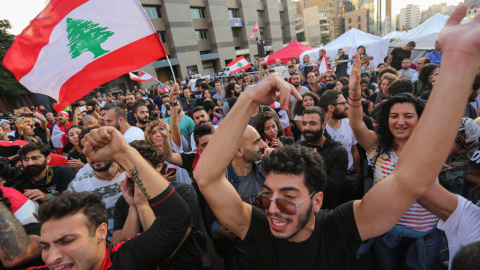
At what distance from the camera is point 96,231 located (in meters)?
1.66

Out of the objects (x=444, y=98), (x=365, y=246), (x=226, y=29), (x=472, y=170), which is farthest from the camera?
(x=226, y=29)

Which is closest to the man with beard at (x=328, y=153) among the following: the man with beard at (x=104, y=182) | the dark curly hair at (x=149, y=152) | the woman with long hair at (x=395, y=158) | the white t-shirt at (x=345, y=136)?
the woman with long hair at (x=395, y=158)

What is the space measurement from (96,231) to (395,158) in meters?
2.48

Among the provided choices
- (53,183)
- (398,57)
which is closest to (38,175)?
(53,183)

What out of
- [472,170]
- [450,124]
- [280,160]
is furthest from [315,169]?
[472,170]

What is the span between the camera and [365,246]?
219 centimetres

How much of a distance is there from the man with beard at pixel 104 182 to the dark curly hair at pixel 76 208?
34.6 inches

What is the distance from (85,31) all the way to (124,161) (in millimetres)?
2467

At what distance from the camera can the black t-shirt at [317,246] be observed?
1384mm

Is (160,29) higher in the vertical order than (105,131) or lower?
higher

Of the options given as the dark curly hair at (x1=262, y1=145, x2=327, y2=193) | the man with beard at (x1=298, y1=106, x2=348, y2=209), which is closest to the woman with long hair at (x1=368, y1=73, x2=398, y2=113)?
the man with beard at (x1=298, y1=106, x2=348, y2=209)

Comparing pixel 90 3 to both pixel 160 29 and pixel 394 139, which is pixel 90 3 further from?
pixel 160 29

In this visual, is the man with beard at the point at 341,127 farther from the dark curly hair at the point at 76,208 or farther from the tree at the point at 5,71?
the tree at the point at 5,71

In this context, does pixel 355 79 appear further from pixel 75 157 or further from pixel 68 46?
pixel 75 157
